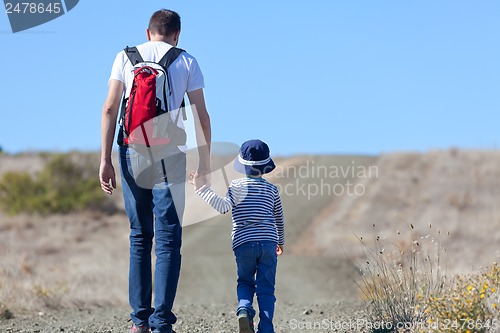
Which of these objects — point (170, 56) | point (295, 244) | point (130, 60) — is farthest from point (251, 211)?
point (295, 244)

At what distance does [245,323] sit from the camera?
5926mm

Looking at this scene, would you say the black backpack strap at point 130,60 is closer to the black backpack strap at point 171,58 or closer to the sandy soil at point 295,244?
the black backpack strap at point 171,58

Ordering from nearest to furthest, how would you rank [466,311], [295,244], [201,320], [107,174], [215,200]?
[466,311]
[107,174]
[215,200]
[201,320]
[295,244]

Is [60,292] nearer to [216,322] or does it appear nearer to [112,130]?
[216,322]

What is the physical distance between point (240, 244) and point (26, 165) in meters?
52.0

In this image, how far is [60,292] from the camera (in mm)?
11391

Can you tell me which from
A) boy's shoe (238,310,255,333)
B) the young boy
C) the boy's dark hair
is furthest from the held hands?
the boy's dark hair

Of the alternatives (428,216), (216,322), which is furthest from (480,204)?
(216,322)

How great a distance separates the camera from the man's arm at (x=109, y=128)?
5945 mm

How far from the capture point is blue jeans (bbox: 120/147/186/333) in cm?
593

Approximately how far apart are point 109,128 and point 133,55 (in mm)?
564

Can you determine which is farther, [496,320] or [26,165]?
[26,165]

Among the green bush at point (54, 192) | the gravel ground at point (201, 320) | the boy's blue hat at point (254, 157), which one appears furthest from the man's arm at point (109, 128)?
the green bush at point (54, 192)

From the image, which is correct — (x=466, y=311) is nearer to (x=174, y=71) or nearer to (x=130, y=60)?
(x=174, y=71)
